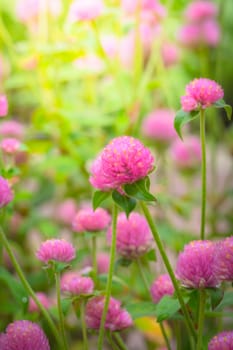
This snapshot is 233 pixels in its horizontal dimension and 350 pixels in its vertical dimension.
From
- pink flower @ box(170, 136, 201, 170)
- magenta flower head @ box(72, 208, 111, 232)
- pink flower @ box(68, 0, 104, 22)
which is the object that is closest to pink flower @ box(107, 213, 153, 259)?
magenta flower head @ box(72, 208, 111, 232)

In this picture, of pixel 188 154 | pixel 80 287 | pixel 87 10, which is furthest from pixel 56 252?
pixel 188 154

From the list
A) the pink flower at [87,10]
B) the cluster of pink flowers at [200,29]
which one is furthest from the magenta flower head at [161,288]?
the cluster of pink flowers at [200,29]

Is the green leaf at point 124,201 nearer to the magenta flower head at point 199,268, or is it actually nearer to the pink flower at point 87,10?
the magenta flower head at point 199,268

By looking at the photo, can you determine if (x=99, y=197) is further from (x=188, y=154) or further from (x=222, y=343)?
(x=188, y=154)

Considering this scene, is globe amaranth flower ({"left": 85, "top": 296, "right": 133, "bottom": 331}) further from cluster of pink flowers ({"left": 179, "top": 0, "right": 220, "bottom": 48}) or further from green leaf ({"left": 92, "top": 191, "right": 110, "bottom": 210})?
cluster of pink flowers ({"left": 179, "top": 0, "right": 220, "bottom": 48})

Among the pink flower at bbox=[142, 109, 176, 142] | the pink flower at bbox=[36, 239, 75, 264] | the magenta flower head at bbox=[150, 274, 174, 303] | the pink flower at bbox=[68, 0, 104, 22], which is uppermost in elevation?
the pink flower at bbox=[68, 0, 104, 22]

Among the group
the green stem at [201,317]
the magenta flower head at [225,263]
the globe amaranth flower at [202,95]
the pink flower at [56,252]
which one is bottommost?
the green stem at [201,317]
